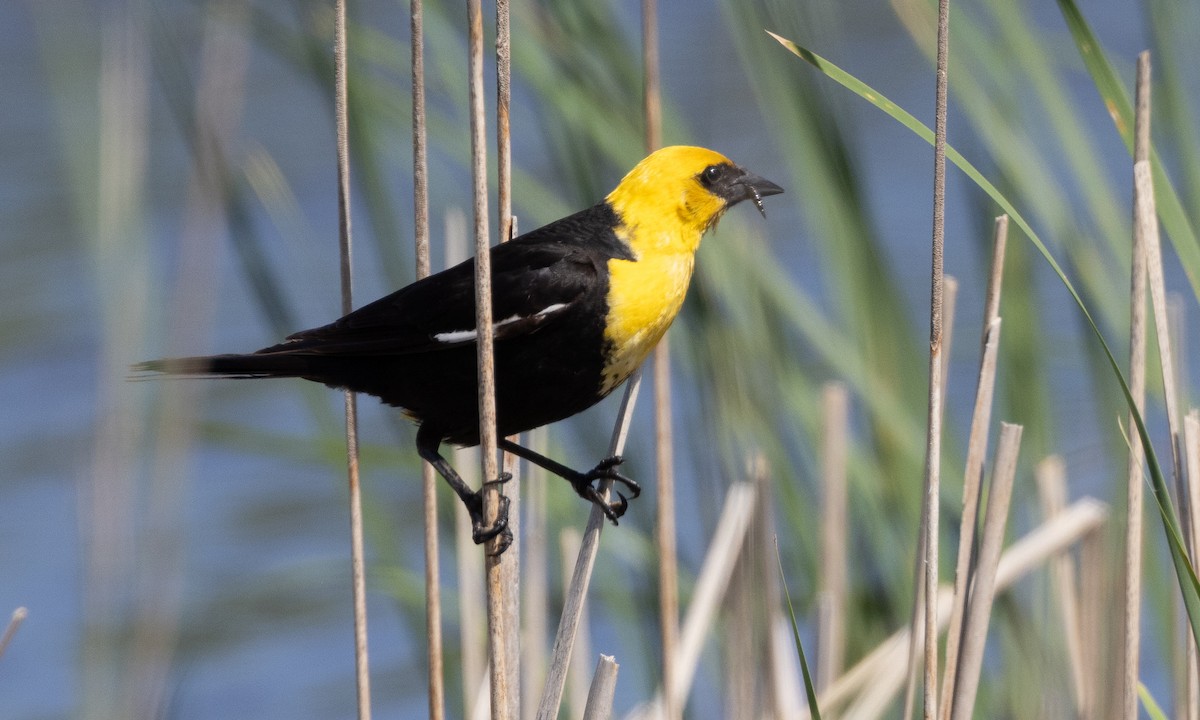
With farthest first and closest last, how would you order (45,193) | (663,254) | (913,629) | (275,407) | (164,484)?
(45,193) < (275,407) < (663,254) < (913,629) < (164,484)

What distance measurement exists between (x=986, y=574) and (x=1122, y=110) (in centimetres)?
68

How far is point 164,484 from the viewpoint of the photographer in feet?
6.28

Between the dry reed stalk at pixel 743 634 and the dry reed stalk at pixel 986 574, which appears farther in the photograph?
the dry reed stalk at pixel 743 634

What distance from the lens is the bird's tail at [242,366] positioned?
1940 millimetres

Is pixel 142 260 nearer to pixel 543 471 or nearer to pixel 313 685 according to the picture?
pixel 543 471

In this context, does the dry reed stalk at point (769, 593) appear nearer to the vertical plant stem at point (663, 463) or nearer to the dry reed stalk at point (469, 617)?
the vertical plant stem at point (663, 463)

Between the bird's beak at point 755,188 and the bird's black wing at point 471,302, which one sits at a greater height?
the bird's beak at point 755,188

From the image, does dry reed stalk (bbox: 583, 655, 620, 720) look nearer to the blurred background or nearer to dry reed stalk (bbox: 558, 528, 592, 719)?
the blurred background

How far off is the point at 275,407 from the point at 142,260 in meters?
3.65

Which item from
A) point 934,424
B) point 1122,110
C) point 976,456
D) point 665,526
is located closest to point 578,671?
point 665,526

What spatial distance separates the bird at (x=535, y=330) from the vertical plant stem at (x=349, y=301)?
226 mm

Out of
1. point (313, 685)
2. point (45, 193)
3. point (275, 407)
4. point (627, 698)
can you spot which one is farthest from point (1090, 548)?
point (45, 193)

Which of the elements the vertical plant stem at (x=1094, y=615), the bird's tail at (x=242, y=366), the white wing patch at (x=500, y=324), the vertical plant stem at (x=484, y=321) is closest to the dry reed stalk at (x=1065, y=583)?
the vertical plant stem at (x=1094, y=615)

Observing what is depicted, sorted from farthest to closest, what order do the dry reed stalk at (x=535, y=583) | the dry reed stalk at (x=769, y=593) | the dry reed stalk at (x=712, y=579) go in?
the dry reed stalk at (x=535, y=583), the dry reed stalk at (x=712, y=579), the dry reed stalk at (x=769, y=593)
